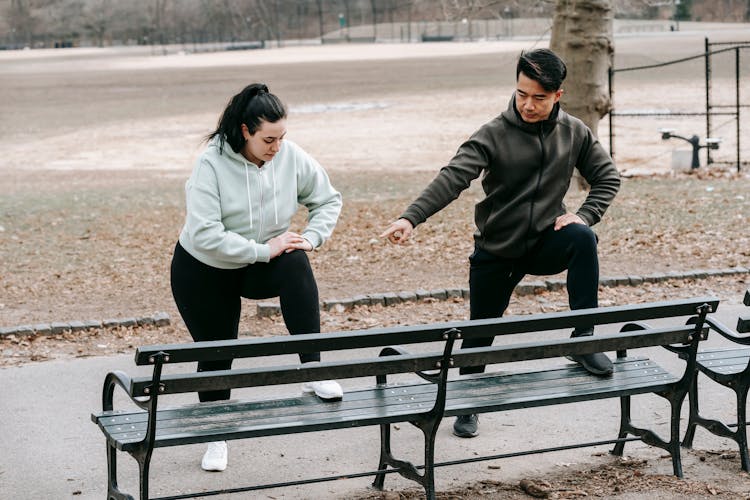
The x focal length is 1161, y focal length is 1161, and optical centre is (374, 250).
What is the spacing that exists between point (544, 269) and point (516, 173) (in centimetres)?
42

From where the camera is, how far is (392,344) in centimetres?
386

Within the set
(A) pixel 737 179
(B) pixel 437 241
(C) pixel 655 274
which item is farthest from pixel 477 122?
(C) pixel 655 274

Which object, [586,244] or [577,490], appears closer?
[577,490]

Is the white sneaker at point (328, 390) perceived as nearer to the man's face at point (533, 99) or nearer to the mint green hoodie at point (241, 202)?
the mint green hoodie at point (241, 202)

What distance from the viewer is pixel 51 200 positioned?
49.3 feet

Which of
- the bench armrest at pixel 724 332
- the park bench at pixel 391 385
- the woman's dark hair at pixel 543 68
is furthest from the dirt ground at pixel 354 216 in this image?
the woman's dark hair at pixel 543 68

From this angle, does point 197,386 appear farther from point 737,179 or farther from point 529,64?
point 737,179

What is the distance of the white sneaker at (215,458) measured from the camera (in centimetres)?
461

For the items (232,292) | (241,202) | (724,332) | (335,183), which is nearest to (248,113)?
(241,202)

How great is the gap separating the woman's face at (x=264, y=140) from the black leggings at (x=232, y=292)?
0.40 metres

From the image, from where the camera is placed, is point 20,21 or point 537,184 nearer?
point 537,184

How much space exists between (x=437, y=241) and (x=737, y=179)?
597cm

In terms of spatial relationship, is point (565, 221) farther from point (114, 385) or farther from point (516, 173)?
point (114, 385)

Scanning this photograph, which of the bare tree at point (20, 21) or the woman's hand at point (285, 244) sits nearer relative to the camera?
the woman's hand at point (285, 244)
